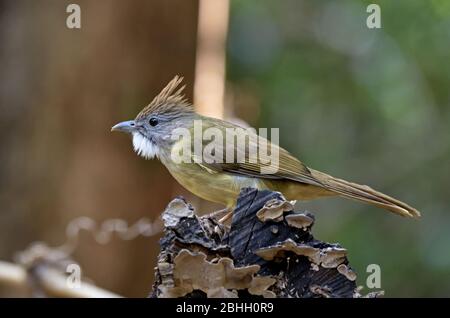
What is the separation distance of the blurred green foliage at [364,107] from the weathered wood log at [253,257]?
393 centimetres

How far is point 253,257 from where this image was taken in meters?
2.78

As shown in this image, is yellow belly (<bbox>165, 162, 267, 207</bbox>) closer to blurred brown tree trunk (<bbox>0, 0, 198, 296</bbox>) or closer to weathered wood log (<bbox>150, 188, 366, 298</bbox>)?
weathered wood log (<bbox>150, 188, 366, 298</bbox>)

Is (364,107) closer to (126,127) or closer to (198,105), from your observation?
(198,105)

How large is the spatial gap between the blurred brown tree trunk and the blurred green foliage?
980 millimetres

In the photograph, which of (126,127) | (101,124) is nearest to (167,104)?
(126,127)

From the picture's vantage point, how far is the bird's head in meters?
5.03

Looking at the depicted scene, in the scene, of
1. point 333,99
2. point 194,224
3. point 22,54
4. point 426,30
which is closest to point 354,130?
point 333,99

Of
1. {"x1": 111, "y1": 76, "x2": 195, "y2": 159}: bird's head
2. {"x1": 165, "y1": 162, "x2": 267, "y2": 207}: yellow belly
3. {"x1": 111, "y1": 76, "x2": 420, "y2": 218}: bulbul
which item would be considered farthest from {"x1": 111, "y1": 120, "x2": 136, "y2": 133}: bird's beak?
{"x1": 165, "y1": 162, "x2": 267, "y2": 207}: yellow belly

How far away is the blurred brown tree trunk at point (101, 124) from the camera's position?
6234 millimetres

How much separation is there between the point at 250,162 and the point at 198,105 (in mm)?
1812

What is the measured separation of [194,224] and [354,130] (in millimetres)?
6087

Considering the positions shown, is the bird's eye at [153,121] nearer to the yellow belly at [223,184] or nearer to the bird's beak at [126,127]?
the bird's beak at [126,127]

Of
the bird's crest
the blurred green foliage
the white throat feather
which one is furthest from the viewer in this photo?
the blurred green foliage
